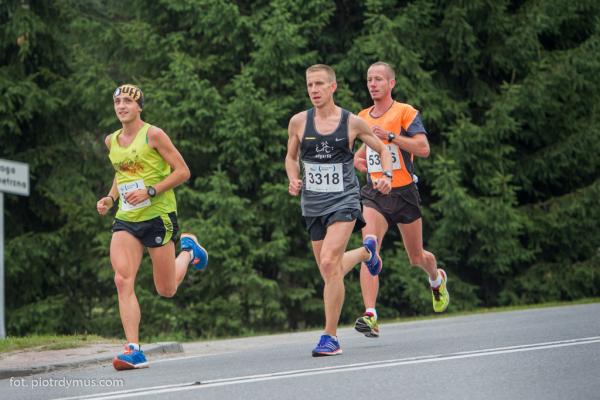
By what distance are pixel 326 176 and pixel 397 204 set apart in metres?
1.81

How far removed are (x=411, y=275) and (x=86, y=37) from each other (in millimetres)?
7344

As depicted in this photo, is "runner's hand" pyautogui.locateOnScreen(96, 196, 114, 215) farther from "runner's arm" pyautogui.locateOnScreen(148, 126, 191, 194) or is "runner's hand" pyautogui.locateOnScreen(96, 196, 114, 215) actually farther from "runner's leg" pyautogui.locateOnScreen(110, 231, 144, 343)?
"runner's arm" pyautogui.locateOnScreen(148, 126, 191, 194)

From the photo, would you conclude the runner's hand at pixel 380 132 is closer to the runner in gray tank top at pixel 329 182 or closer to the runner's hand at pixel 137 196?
the runner in gray tank top at pixel 329 182

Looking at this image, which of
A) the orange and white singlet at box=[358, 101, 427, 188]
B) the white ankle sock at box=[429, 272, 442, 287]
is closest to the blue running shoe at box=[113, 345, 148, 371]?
the orange and white singlet at box=[358, 101, 427, 188]

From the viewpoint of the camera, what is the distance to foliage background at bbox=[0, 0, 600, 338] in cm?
1917

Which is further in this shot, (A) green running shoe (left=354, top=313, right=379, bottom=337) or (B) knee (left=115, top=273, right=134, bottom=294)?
(A) green running shoe (left=354, top=313, right=379, bottom=337)

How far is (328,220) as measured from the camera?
31.2ft

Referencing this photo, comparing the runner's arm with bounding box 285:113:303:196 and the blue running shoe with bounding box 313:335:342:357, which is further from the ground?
the runner's arm with bounding box 285:113:303:196

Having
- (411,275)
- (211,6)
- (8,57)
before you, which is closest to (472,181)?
(411,275)

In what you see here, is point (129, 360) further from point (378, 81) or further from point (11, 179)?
point (11, 179)

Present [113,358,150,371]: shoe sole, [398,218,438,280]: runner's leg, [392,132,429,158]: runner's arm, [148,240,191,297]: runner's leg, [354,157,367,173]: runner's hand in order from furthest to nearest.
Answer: [398,218,438,280]: runner's leg
[354,157,367,173]: runner's hand
[392,132,429,158]: runner's arm
[148,240,191,297]: runner's leg
[113,358,150,371]: shoe sole

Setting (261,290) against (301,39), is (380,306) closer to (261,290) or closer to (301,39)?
(261,290)

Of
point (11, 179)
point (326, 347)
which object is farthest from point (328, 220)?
point (11, 179)

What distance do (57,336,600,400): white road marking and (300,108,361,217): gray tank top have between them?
1.33 m
